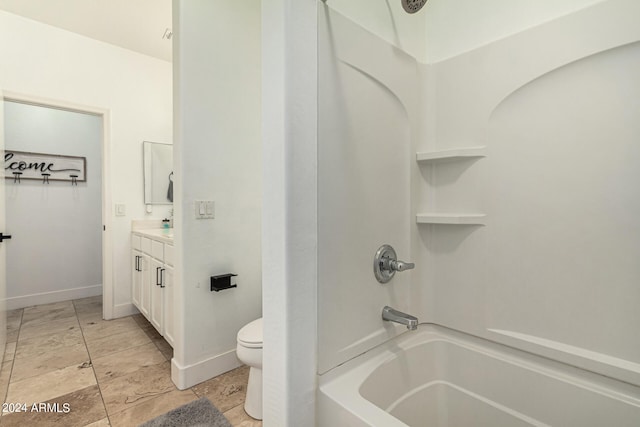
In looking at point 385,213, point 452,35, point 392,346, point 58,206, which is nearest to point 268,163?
point 385,213

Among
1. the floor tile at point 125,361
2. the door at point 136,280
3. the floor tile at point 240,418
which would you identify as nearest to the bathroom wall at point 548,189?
the floor tile at point 240,418

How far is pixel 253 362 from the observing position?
147cm

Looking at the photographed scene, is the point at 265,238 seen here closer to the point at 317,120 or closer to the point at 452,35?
the point at 317,120

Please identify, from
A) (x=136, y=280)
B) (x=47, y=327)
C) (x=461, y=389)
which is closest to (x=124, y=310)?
(x=136, y=280)

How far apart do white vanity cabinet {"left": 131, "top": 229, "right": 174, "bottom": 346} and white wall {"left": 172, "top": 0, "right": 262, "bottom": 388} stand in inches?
11.7

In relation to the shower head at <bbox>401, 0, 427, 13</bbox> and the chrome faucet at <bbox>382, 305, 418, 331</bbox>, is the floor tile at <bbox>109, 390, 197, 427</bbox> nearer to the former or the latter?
the chrome faucet at <bbox>382, 305, 418, 331</bbox>

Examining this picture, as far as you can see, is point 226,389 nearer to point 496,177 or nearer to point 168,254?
point 168,254

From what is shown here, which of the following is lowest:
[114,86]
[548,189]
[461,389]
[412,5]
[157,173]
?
[461,389]

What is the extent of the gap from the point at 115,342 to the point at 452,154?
2799 millimetres

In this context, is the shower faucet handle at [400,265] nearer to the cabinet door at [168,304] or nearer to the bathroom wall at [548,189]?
the bathroom wall at [548,189]

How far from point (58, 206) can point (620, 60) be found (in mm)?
4669

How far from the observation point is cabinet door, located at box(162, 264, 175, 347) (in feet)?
6.45

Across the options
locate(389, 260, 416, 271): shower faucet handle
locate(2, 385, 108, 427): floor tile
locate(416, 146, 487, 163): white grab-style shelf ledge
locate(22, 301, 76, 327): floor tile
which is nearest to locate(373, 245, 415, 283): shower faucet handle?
locate(389, 260, 416, 271): shower faucet handle

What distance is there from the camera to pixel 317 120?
95cm
